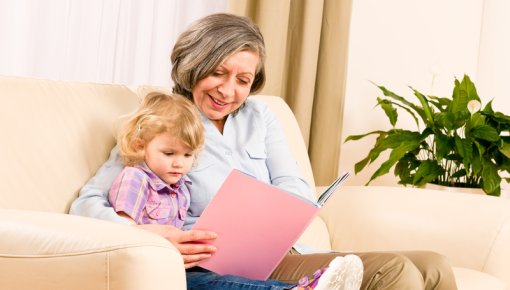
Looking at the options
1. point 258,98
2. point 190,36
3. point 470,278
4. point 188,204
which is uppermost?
point 190,36

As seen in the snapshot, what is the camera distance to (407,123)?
12.3 ft

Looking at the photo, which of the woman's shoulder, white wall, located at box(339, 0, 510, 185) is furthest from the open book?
white wall, located at box(339, 0, 510, 185)

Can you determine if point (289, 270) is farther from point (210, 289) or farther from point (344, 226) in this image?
point (344, 226)

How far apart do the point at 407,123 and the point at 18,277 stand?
2.72 m

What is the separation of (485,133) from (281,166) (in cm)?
111

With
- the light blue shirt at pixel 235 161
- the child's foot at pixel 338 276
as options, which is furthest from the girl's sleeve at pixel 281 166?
the child's foot at pixel 338 276

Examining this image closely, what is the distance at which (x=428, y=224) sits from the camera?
2135 millimetres

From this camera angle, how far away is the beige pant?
5.17ft

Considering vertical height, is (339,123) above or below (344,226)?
above

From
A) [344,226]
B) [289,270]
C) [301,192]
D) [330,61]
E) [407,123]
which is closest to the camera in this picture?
[289,270]

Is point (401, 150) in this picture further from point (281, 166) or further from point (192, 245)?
point (192, 245)

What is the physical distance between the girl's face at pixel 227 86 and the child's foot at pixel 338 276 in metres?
0.56

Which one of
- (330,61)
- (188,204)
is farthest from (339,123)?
(188,204)

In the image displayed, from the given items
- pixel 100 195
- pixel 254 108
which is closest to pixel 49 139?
pixel 100 195
